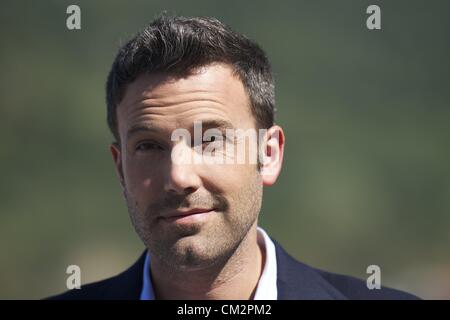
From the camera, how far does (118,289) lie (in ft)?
10.3

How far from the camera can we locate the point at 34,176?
8750 millimetres

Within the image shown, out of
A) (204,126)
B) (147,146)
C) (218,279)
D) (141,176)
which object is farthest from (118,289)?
(204,126)

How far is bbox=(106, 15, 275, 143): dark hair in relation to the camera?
2.86 m

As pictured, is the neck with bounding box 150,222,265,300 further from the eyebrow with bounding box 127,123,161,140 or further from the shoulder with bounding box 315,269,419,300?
the eyebrow with bounding box 127,123,161,140

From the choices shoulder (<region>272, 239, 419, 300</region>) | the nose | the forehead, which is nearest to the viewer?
the nose

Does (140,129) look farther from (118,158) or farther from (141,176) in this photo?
(118,158)

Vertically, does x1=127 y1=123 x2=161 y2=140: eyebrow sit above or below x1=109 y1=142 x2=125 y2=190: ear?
above

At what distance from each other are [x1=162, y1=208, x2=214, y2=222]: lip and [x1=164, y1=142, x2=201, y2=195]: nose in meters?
0.08

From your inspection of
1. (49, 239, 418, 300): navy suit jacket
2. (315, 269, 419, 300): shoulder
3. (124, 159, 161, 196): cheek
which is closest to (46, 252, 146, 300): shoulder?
(49, 239, 418, 300): navy suit jacket

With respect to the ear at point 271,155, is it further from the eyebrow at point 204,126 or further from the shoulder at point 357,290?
the shoulder at point 357,290

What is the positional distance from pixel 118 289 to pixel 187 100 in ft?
3.23

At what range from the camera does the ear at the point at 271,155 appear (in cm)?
306

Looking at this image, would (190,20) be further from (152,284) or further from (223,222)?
(152,284)
